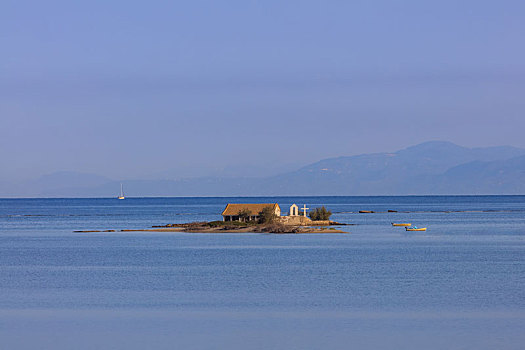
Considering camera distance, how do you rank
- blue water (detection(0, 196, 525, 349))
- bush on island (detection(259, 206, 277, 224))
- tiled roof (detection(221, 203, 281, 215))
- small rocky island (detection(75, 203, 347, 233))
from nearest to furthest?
blue water (detection(0, 196, 525, 349)) < small rocky island (detection(75, 203, 347, 233)) < bush on island (detection(259, 206, 277, 224)) < tiled roof (detection(221, 203, 281, 215))

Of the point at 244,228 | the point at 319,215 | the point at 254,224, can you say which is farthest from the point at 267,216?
the point at 319,215

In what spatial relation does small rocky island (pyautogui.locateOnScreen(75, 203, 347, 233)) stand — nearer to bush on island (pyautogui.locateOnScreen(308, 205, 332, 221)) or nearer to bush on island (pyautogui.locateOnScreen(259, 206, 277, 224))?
bush on island (pyautogui.locateOnScreen(259, 206, 277, 224))

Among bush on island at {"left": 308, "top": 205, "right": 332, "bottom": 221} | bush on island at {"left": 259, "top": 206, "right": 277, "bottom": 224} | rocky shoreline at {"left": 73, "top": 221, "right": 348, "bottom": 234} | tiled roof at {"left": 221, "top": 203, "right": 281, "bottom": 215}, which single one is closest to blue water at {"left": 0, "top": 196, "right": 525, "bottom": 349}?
rocky shoreline at {"left": 73, "top": 221, "right": 348, "bottom": 234}

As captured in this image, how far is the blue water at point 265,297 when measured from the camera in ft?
104

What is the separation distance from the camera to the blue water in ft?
104

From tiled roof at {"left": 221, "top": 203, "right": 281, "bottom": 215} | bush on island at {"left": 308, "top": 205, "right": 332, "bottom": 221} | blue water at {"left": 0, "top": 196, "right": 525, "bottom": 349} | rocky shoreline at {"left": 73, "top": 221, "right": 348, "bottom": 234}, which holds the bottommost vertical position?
blue water at {"left": 0, "top": 196, "right": 525, "bottom": 349}

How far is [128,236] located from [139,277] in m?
50.3

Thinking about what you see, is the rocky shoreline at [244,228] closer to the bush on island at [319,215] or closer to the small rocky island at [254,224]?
the small rocky island at [254,224]

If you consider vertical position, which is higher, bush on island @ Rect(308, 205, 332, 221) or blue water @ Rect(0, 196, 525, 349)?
bush on island @ Rect(308, 205, 332, 221)

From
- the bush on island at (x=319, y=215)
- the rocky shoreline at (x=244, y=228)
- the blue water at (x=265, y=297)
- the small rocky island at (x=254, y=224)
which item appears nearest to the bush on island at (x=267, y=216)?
the small rocky island at (x=254, y=224)

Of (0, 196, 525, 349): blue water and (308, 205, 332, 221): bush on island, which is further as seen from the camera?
(308, 205, 332, 221): bush on island

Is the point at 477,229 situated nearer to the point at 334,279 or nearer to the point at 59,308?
the point at 334,279

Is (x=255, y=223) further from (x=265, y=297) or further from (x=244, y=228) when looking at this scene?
(x=265, y=297)

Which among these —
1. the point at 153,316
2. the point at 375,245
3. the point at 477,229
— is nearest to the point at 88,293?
the point at 153,316
